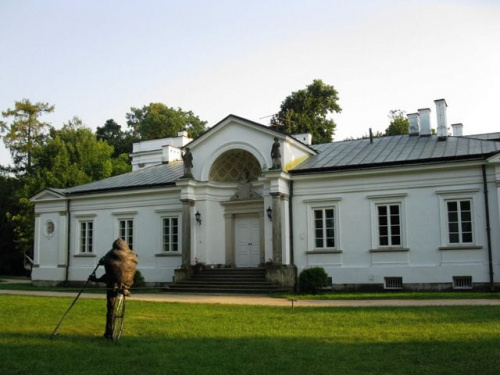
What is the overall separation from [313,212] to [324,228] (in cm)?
82

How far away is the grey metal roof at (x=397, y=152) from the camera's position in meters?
20.9

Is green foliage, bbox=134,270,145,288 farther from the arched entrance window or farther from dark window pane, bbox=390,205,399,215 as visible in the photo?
dark window pane, bbox=390,205,399,215

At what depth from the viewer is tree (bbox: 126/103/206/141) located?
6041 cm

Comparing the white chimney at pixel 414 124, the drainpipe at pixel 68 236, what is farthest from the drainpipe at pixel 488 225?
the drainpipe at pixel 68 236

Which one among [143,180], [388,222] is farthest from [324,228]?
[143,180]

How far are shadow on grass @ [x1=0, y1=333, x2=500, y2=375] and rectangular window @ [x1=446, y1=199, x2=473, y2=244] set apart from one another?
38.8 feet

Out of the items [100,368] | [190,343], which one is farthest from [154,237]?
[100,368]

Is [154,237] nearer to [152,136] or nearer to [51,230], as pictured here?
[51,230]

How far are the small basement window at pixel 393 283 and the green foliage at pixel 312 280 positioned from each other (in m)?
2.57

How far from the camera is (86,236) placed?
28.6m

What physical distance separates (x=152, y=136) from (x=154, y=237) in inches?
1407

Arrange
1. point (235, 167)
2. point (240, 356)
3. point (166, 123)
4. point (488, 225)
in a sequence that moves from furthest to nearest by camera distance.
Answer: point (166, 123) → point (235, 167) → point (488, 225) → point (240, 356)

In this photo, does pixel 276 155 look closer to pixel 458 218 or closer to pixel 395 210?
pixel 395 210

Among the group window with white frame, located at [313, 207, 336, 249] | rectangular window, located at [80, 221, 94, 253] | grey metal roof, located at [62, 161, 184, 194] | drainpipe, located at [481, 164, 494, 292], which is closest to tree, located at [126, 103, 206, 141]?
grey metal roof, located at [62, 161, 184, 194]
